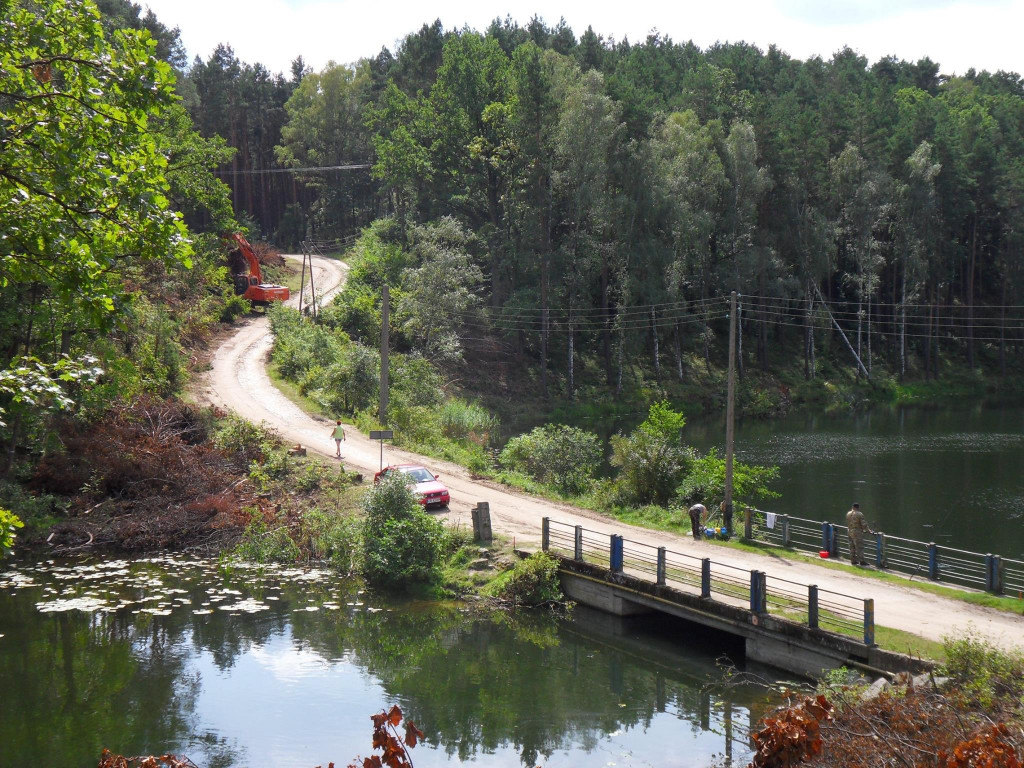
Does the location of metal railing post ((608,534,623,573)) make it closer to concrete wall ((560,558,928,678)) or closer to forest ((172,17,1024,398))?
concrete wall ((560,558,928,678))

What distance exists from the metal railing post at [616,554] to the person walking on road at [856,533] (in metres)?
6.12

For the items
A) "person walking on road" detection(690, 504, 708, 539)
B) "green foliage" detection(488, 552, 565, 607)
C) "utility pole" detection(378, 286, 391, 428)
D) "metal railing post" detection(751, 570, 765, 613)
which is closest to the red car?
"green foliage" detection(488, 552, 565, 607)

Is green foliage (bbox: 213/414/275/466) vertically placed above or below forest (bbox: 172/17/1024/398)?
below

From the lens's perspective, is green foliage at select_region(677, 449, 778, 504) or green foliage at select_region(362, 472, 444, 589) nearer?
green foliage at select_region(362, 472, 444, 589)

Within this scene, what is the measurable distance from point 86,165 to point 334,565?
66.1 ft

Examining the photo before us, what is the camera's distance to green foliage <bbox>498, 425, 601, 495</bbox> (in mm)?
34906

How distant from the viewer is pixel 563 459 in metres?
35.4

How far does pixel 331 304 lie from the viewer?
60.7 meters

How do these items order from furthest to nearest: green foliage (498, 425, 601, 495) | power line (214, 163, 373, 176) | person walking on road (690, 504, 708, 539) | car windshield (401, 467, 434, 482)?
1. power line (214, 163, 373, 176)
2. green foliage (498, 425, 601, 495)
3. car windshield (401, 467, 434, 482)
4. person walking on road (690, 504, 708, 539)

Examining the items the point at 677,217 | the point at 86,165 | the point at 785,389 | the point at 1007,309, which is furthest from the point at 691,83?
the point at 86,165

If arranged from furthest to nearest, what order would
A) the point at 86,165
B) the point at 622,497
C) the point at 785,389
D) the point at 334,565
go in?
1. the point at 785,389
2. the point at 622,497
3. the point at 334,565
4. the point at 86,165

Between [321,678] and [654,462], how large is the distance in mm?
16543

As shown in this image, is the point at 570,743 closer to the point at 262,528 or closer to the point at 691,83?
the point at 262,528

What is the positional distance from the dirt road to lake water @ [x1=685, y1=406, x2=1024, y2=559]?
986cm
